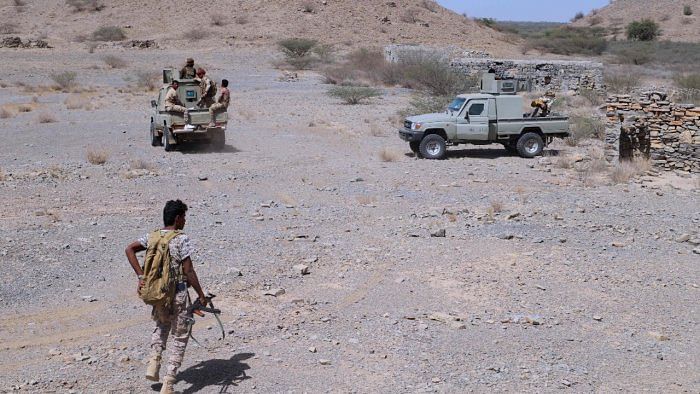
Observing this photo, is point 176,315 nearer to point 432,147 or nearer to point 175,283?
point 175,283

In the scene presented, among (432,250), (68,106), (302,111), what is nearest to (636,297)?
(432,250)

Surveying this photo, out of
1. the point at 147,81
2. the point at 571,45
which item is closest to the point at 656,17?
the point at 571,45

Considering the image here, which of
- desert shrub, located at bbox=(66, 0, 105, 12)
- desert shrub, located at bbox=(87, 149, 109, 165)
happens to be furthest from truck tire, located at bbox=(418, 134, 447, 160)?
desert shrub, located at bbox=(66, 0, 105, 12)

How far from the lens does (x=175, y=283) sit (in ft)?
19.9

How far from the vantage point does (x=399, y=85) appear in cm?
3753

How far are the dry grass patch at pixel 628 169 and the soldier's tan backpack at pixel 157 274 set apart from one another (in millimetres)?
Answer: 11268

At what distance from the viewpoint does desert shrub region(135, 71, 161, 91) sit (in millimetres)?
33500

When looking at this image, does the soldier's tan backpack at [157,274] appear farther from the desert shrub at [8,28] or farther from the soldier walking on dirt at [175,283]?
the desert shrub at [8,28]

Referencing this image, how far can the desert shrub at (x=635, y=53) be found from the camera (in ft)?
168

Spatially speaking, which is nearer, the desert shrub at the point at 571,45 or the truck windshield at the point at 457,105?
the truck windshield at the point at 457,105

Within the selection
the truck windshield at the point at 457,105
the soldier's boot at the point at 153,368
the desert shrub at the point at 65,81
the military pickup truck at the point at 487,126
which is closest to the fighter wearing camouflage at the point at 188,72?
the military pickup truck at the point at 487,126

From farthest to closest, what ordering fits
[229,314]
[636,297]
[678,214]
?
[678,214] < [636,297] < [229,314]

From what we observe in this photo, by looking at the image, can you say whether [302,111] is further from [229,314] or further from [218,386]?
[218,386]

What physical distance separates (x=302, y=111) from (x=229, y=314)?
18.7 m
